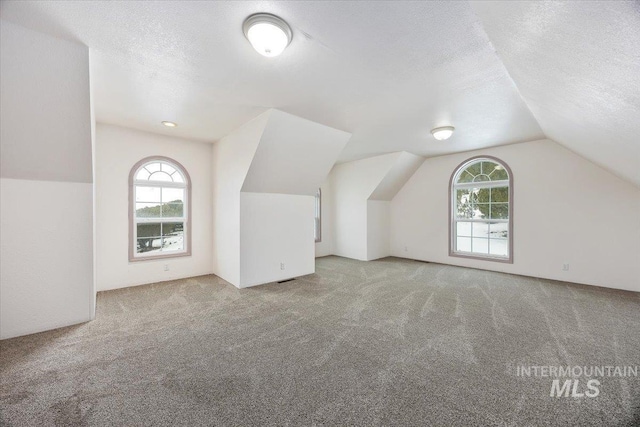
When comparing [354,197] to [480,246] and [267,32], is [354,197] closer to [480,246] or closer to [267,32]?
[480,246]

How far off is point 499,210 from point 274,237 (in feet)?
15.1

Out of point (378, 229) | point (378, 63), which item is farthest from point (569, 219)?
point (378, 63)

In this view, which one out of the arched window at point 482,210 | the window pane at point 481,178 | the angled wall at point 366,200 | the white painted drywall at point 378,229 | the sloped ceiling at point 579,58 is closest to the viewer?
the sloped ceiling at point 579,58

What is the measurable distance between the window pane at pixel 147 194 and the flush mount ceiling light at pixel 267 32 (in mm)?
3507

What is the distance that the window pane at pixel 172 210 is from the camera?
4.42m

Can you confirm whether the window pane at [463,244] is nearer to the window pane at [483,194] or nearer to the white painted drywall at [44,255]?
the window pane at [483,194]

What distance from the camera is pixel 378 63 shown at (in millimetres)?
2242

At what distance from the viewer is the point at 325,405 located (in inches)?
63.6

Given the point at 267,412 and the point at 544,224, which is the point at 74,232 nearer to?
the point at 267,412

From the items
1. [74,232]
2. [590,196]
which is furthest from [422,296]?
[74,232]

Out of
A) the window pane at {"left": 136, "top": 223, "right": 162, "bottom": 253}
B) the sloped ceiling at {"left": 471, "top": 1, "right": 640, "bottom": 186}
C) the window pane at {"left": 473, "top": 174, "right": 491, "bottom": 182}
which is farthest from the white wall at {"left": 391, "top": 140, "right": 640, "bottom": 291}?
the window pane at {"left": 136, "top": 223, "right": 162, "bottom": 253}

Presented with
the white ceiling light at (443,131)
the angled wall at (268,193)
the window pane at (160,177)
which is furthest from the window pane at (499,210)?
the window pane at (160,177)

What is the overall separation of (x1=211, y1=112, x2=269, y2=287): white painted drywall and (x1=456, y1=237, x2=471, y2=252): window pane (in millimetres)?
4838

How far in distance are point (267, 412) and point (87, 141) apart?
3.05 meters
